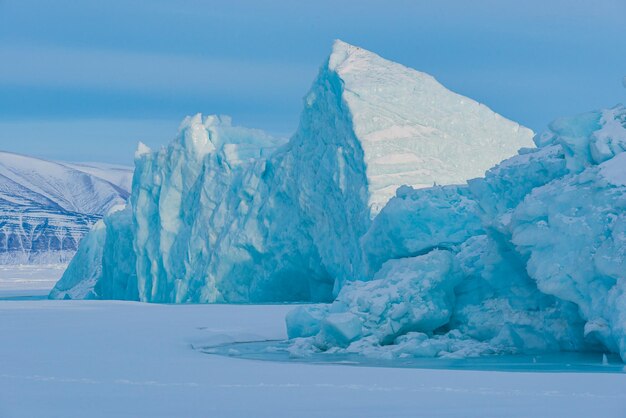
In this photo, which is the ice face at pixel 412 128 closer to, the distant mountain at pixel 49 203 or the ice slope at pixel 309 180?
the ice slope at pixel 309 180

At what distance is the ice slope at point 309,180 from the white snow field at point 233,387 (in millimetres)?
9067

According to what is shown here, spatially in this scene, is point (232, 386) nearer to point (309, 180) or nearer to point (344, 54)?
point (309, 180)

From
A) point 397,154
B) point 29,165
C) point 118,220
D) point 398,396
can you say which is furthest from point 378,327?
point 29,165

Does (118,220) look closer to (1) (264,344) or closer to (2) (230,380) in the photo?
(1) (264,344)

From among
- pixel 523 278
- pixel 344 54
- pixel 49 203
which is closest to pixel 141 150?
pixel 344 54

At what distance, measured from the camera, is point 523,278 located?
12.6m

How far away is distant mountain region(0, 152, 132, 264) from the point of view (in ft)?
280

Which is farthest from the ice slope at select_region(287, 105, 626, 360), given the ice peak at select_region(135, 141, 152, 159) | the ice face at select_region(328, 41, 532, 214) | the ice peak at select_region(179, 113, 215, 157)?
the ice peak at select_region(135, 141, 152, 159)

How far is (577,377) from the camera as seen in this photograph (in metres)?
8.56

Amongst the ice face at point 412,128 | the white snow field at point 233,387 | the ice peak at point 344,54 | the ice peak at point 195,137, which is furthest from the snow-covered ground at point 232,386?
the ice peak at point 195,137

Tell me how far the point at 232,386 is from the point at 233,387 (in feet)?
0.20

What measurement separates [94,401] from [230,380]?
1473 mm

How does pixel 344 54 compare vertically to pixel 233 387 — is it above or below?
above

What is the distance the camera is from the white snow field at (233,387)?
6.66 m
